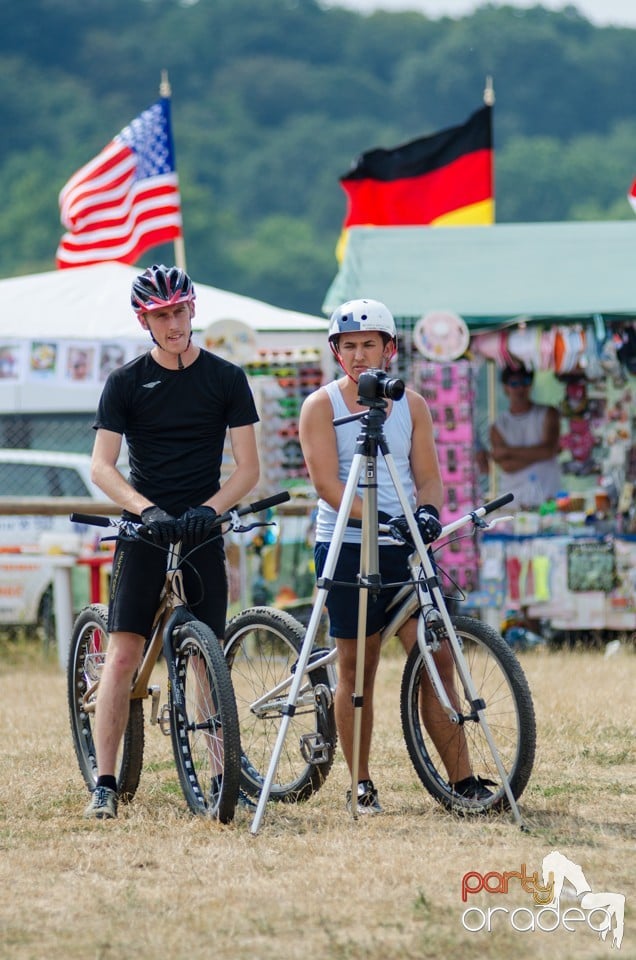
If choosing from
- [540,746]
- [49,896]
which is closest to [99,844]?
[49,896]

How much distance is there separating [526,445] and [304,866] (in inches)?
343

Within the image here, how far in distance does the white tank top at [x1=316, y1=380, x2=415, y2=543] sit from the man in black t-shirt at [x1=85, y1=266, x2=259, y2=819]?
12.4 inches

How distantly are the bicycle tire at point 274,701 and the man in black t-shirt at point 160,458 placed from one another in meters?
0.27

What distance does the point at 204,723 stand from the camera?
5.93 metres

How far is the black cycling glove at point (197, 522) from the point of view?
19.1ft

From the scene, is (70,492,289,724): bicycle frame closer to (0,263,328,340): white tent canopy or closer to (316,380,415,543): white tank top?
(316,380,415,543): white tank top

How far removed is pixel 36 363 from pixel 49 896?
30.1 feet

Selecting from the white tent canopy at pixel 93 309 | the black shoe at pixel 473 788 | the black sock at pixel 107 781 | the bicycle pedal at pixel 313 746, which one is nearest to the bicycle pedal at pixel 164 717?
the black sock at pixel 107 781

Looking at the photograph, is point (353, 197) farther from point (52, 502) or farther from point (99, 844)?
point (99, 844)

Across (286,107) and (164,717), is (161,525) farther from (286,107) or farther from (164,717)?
(286,107)

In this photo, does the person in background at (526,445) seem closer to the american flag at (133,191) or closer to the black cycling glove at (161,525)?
the american flag at (133,191)

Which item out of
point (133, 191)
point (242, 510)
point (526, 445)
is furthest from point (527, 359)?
point (242, 510)

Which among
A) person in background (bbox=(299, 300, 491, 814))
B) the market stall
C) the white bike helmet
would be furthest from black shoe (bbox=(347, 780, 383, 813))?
the market stall

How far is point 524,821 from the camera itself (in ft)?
18.9
